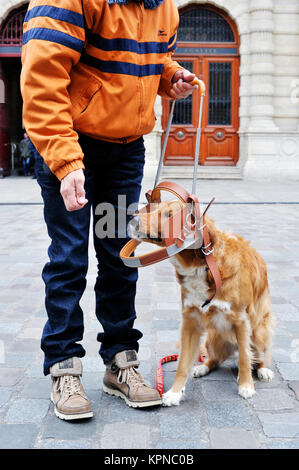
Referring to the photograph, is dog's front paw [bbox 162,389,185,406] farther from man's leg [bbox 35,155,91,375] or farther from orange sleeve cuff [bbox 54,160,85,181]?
orange sleeve cuff [bbox 54,160,85,181]

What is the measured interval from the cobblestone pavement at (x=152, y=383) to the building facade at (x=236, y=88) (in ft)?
31.6

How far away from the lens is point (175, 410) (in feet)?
7.92

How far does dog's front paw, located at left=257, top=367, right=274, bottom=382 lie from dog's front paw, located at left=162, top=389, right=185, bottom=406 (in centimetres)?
49

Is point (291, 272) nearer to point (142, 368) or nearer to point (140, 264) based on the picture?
point (142, 368)

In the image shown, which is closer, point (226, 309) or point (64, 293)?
point (64, 293)

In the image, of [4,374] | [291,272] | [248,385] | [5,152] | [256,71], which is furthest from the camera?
[5,152]

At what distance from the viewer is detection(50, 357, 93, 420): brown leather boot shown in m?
2.27

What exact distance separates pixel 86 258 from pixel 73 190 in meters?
0.46

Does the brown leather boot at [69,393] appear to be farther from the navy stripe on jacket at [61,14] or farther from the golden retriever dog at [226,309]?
the navy stripe on jacket at [61,14]

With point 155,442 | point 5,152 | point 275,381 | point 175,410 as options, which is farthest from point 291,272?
point 5,152

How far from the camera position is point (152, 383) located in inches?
106

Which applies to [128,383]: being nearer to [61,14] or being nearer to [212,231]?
[212,231]

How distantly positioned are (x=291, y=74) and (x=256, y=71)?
3.39ft

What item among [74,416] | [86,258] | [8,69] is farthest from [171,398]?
[8,69]
